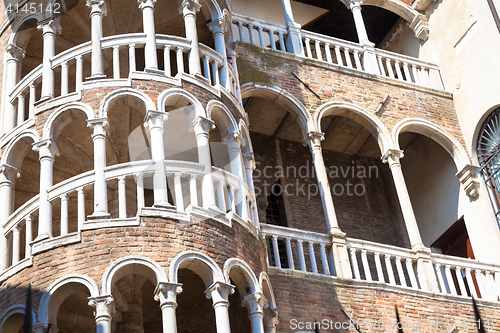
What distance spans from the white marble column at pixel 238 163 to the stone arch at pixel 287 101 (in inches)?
94.8

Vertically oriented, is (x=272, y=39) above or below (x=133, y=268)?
above

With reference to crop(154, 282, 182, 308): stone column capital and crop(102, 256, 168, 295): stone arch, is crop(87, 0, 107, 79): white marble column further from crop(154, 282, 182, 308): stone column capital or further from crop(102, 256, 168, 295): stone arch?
crop(154, 282, 182, 308): stone column capital

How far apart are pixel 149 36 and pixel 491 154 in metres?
7.41

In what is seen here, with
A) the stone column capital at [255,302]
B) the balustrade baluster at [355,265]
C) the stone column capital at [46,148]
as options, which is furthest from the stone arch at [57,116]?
the balustrade baluster at [355,265]

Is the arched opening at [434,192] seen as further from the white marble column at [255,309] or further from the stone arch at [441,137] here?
the white marble column at [255,309]

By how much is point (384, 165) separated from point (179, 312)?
7.08m

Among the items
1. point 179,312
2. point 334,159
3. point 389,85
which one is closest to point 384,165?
point 334,159

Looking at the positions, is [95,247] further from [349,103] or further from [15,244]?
[349,103]

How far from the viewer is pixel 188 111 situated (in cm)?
1113

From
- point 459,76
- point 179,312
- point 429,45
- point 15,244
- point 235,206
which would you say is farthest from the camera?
point 429,45

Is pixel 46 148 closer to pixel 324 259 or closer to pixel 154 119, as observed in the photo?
pixel 154 119

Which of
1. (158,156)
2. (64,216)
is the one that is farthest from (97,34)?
(64,216)

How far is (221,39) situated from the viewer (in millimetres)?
12742

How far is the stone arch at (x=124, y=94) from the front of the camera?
10.5 m
